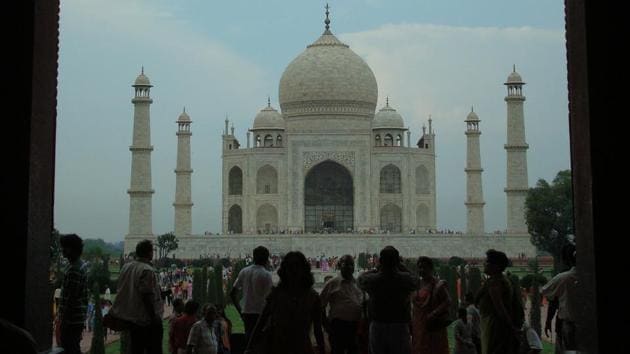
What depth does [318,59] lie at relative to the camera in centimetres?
3334

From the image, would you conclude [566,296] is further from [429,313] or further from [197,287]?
[197,287]

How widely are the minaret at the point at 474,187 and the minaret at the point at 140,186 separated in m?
10.2

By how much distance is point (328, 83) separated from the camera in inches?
1289

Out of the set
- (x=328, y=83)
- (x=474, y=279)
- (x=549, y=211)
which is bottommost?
(x=474, y=279)

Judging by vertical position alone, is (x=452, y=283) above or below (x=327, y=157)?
below

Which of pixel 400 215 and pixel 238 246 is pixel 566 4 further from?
pixel 400 215

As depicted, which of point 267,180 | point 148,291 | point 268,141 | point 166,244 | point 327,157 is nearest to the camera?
point 148,291

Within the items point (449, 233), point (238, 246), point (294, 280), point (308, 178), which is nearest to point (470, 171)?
point (449, 233)

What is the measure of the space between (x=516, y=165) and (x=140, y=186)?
1173 cm

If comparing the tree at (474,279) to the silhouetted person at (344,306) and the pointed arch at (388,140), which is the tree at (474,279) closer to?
the silhouetted person at (344,306)

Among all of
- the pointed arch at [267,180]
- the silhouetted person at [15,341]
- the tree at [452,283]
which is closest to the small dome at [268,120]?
the pointed arch at [267,180]

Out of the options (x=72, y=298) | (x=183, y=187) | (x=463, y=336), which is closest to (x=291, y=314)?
(x=72, y=298)

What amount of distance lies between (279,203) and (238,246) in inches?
119

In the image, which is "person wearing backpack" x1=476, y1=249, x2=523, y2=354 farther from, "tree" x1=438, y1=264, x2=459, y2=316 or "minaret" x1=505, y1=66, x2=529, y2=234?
"minaret" x1=505, y1=66, x2=529, y2=234
